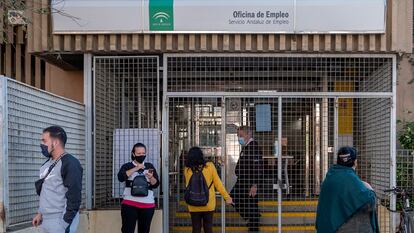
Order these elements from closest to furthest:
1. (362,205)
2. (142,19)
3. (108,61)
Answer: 1. (362,205)
2. (142,19)
3. (108,61)

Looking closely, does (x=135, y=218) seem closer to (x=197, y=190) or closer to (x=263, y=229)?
(x=197, y=190)

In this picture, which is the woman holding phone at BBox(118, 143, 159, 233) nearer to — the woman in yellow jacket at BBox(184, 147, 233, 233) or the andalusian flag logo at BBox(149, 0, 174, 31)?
the woman in yellow jacket at BBox(184, 147, 233, 233)

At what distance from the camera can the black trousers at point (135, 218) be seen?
8.02 m

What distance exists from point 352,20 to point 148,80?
338cm

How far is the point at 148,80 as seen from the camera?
31.1 feet

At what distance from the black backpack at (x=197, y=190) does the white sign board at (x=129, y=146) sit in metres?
1.14

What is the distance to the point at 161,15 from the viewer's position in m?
8.70

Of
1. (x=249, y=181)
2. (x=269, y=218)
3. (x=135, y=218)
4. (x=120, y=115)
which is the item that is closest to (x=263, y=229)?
(x=269, y=218)

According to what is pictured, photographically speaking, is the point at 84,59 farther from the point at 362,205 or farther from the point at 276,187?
the point at 362,205

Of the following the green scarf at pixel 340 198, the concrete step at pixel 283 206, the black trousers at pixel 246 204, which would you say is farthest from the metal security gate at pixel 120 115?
the green scarf at pixel 340 198

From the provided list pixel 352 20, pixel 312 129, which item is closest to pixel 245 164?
Result: pixel 312 129

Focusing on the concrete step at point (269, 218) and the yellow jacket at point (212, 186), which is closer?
the yellow jacket at point (212, 186)

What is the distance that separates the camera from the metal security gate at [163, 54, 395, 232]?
920cm

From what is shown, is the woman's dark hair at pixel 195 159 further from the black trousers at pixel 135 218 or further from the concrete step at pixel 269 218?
the concrete step at pixel 269 218
